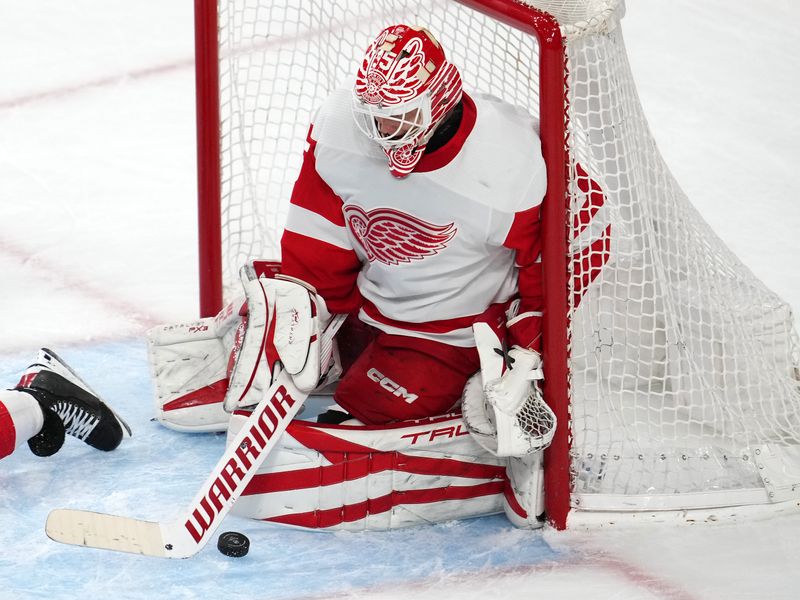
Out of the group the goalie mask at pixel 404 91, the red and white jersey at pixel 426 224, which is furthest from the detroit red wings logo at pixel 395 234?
the goalie mask at pixel 404 91

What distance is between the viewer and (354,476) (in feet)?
8.32

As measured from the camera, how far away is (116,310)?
11.6 feet

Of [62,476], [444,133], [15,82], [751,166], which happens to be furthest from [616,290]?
[15,82]

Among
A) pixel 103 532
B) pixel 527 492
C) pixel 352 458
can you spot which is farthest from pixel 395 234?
pixel 103 532

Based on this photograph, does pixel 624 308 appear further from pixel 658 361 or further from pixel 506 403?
pixel 506 403

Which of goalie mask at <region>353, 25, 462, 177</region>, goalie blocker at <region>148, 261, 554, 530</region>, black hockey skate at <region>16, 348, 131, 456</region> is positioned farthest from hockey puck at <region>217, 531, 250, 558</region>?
goalie mask at <region>353, 25, 462, 177</region>

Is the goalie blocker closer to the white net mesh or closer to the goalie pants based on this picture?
the goalie pants

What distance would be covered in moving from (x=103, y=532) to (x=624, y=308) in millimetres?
1118

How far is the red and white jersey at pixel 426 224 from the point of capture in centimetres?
242

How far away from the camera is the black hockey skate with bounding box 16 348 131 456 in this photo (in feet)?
9.06

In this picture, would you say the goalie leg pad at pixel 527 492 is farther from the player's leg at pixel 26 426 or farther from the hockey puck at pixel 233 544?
the player's leg at pixel 26 426

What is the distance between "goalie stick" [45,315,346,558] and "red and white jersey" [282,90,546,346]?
309mm

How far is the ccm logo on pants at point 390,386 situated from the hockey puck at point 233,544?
1.46 feet

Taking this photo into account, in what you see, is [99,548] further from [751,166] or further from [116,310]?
[751,166]
